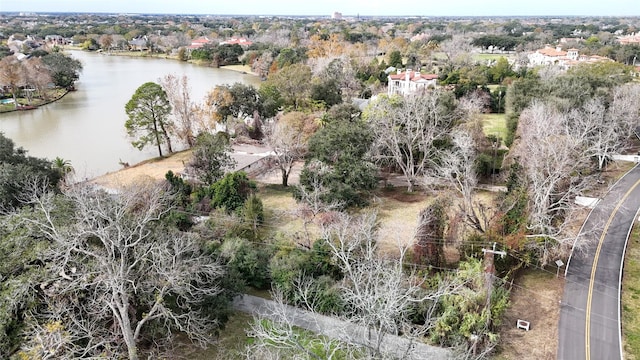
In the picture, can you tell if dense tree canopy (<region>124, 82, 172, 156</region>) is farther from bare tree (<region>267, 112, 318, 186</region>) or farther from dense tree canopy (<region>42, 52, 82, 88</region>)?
dense tree canopy (<region>42, 52, 82, 88</region>)

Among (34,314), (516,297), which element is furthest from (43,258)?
(516,297)

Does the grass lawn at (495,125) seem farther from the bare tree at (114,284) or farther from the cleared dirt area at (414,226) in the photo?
the bare tree at (114,284)

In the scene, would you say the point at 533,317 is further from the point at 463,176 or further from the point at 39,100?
the point at 39,100

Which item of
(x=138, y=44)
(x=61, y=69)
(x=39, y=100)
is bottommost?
(x=39, y=100)

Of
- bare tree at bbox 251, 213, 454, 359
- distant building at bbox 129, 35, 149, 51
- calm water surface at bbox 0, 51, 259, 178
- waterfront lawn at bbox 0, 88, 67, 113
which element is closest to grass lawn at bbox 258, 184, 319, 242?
bare tree at bbox 251, 213, 454, 359

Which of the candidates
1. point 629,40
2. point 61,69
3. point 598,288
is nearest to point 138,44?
point 61,69
